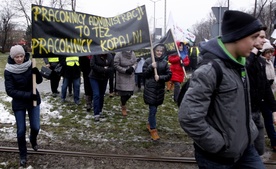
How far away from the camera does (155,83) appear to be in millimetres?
5836

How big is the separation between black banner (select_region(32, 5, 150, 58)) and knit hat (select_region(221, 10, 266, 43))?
3374 mm

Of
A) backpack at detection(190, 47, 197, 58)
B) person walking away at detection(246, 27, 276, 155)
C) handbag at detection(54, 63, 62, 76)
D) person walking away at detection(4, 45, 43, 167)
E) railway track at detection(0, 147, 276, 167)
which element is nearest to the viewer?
person walking away at detection(246, 27, 276, 155)

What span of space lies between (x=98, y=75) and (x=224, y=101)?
4.78 meters

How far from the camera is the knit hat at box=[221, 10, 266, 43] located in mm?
2295

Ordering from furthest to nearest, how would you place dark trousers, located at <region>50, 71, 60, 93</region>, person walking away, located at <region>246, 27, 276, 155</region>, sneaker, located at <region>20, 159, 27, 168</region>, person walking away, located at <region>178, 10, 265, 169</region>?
dark trousers, located at <region>50, 71, 60, 93</region> → sneaker, located at <region>20, 159, 27, 168</region> → person walking away, located at <region>246, 27, 276, 155</region> → person walking away, located at <region>178, 10, 265, 169</region>

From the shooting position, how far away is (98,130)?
637 centimetres

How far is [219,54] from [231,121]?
0.52 m

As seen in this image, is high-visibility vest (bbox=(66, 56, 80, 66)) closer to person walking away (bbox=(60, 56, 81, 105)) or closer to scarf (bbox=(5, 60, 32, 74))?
person walking away (bbox=(60, 56, 81, 105))

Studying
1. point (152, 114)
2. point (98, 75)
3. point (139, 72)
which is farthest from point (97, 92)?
point (139, 72)

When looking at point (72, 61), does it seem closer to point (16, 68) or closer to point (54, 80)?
point (54, 80)

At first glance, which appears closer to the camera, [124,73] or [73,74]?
[124,73]

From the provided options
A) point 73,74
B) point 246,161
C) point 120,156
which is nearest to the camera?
point 246,161

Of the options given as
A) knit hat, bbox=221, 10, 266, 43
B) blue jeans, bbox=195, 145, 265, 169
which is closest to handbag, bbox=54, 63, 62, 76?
blue jeans, bbox=195, 145, 265, 169

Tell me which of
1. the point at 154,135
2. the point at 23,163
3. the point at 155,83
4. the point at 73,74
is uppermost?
the point at 73,74
